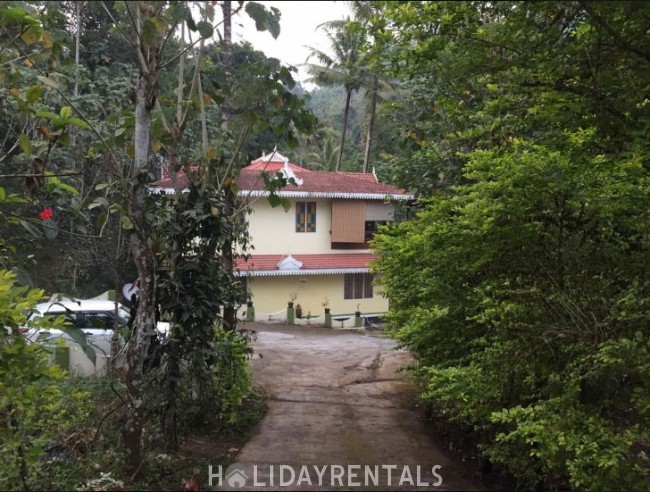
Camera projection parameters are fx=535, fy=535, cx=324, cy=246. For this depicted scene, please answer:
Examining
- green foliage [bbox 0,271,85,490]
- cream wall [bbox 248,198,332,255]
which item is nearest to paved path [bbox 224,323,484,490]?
green foliage [bbox 0,271,85,490]

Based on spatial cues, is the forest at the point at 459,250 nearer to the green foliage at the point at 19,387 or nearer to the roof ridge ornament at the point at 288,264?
the green foliage at the point at 19,387

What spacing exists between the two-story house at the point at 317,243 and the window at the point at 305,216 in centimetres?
4

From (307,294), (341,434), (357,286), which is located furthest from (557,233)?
(357,286)

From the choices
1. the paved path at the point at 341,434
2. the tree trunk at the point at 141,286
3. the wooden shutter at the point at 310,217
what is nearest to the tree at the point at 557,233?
the paved path at the point at 341,434

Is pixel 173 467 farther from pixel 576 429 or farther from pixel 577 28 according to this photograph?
pixel 577 28

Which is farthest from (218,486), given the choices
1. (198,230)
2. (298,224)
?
(298,224)

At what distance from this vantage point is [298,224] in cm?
2022

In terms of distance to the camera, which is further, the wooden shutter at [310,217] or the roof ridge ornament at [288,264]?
the wooden shutter at [310,217]

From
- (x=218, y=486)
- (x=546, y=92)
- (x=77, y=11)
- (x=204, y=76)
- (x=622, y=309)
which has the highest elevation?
(x=77, y=11)

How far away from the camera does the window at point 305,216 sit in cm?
2020

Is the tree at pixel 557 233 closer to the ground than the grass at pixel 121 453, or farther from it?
farther from it

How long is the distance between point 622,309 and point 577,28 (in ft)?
6.99

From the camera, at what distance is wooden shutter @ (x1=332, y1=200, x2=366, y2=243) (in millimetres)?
20547

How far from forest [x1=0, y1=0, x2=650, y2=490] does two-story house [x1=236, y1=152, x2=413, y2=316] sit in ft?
41.6
